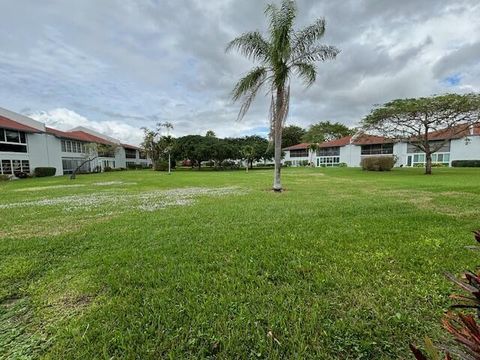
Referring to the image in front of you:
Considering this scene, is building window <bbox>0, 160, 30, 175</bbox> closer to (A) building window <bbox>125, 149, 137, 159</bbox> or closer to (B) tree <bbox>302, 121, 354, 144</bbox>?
(A) building window <bbox>125, 149, 137, 159</bbox>

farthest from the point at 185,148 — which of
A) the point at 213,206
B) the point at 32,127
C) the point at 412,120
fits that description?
the point at 213,206

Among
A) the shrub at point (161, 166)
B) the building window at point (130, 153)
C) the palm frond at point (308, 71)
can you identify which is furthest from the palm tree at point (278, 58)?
the building window at point (130, 153)

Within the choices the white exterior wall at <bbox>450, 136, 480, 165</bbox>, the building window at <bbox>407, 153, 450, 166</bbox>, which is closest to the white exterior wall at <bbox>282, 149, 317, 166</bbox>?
the building window at <bbox>407, 153, 450, 166</bbox>

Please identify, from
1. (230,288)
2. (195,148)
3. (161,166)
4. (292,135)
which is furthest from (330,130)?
(230,288)

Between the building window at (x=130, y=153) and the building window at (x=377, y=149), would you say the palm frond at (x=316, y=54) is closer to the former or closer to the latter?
A: the building window at (x=377, y=149)

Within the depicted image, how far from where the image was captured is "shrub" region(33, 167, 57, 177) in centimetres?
3095

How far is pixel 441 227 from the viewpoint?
5570 mm

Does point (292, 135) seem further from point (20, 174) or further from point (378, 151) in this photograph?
point (20, 174)

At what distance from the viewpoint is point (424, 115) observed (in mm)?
24156

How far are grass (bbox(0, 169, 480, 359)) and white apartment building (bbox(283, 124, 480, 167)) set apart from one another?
94.7 ft

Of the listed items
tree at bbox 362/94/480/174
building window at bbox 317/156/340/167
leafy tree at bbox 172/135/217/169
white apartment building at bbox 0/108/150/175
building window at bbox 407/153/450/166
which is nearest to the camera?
tree at bbox 362/94/480/174

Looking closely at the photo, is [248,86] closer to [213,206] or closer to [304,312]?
[213,206]

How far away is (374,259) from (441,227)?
292 cm

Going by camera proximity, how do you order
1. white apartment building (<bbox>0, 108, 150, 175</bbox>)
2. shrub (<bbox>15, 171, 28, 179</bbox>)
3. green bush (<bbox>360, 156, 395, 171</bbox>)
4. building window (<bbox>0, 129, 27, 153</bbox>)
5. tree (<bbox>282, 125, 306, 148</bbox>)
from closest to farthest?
building window (<bbox>0, 129, 27, 153</bbox>), white apartment building (<bbox>0, 108, 150, 175</bbox>), shrub (<bbox>15, 171, 28, 179</bbox>), green bush (<bbox>360, 156, 395, 171</bbox>), tree (<bbox>282, 125, 306, 148</bbox>)
